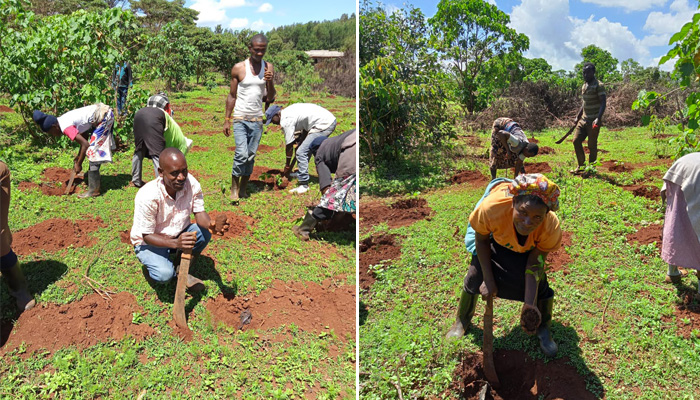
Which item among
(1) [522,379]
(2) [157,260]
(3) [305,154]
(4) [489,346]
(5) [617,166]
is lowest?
(1) [522,379]

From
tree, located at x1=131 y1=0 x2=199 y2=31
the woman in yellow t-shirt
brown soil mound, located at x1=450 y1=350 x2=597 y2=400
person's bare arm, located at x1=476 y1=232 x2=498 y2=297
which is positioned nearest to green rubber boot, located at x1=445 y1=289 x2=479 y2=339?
the woman in yellow t-shirt

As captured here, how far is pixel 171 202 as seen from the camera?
137 inches

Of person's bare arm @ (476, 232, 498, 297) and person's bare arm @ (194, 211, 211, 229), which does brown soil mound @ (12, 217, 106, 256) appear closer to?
person's bare arm @ (194, 211, 211, 229)

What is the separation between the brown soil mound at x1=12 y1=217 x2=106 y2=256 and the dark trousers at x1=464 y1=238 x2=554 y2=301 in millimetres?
3246

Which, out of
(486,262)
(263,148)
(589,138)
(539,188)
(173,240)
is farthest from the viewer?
(263,148)

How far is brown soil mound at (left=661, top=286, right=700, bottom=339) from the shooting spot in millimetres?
3328

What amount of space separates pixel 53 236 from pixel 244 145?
2.05 metres

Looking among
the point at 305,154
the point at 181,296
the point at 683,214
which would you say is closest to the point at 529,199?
the point at 683,214

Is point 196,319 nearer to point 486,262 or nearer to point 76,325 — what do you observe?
point 76,325

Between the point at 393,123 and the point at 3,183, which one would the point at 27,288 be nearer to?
the point at 3,183

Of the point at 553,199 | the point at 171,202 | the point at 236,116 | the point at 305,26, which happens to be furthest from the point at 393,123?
the point at 305,26

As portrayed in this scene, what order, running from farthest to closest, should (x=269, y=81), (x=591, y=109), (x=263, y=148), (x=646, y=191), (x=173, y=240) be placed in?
1. (x=263, y=148)
2. (x=591, y=109)
3. (x=646, y=191)
4. (x=269, y=81)
5. (x=173, y=240)

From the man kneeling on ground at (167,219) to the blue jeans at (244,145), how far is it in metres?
1.84

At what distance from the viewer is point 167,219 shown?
11.5ft
